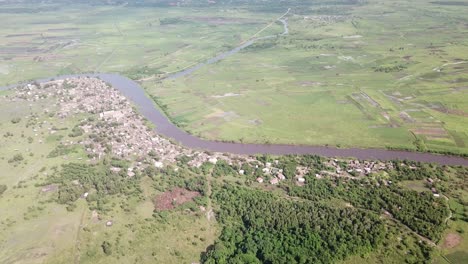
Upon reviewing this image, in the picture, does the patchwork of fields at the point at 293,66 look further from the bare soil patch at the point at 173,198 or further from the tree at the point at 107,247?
the tree at the point at 107,247

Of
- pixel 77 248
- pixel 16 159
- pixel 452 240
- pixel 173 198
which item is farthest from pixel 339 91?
pixel 16 159

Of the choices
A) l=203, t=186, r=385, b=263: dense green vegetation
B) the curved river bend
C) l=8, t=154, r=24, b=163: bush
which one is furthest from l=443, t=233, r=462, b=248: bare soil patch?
l=8, t=154, r=24, b=163: bush

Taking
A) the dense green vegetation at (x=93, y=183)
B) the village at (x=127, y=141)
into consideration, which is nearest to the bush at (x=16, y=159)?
the village at (x=127, y=141)

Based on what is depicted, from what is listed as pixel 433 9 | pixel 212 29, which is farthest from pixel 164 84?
pixel 433 9

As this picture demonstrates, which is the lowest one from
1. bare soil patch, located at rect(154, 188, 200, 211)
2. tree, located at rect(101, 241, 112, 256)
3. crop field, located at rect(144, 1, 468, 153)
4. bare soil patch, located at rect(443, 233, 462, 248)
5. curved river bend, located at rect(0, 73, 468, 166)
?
tree, located at rect(101, 241, 112, 256)

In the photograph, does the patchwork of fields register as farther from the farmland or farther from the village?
the village

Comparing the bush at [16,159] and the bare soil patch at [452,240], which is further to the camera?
the bush at [16,159]
